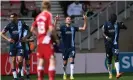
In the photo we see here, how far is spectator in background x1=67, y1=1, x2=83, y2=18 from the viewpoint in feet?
92.7

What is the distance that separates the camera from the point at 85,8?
28250 mm

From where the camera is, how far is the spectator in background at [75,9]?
92.7 feet

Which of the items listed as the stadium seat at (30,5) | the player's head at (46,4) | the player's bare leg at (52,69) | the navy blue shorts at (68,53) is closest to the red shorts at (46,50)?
the player's bare leg at (52,69)

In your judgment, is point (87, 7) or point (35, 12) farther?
point (87, 7)

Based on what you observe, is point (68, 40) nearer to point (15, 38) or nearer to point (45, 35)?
point (15, 38)

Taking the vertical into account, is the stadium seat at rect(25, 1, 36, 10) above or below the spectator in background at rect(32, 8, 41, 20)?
above

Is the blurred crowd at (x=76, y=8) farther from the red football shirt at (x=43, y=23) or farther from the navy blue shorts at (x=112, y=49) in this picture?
the red football shirt at (x=43, y=23)

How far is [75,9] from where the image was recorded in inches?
1125

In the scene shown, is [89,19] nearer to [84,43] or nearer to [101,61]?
[84,43]

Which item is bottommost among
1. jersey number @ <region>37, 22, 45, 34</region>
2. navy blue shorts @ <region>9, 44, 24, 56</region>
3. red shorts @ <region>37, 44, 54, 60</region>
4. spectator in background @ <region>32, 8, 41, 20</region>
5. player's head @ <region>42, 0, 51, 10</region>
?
Result: navy blue shorts @ <region>9, 44, 24, 56</region>

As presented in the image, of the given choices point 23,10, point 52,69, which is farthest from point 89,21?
point 52,69

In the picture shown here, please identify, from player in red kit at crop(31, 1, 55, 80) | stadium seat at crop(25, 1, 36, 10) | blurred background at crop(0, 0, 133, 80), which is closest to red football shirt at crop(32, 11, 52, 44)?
player in red kit at crop(31, 1, 55, 80)

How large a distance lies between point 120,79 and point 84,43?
25.4ft

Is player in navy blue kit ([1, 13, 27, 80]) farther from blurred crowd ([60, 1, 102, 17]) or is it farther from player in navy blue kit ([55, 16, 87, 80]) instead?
blurred crowd ([60, 1, 102, 17])
